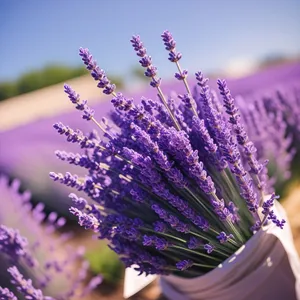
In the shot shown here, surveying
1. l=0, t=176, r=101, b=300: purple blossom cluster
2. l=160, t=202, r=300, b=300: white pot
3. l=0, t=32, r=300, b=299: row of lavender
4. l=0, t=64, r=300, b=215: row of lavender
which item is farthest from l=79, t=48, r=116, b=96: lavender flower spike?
l=0, t=64, r=300, b=215: row of lavender

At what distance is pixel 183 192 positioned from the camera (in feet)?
2.89

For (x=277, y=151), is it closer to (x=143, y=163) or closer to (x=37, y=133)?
(x=143, y=163)

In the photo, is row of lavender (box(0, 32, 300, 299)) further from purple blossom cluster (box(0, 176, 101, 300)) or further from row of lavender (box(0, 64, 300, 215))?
row of lavender (box(0, 64, 300, 215))

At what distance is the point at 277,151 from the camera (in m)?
2.47

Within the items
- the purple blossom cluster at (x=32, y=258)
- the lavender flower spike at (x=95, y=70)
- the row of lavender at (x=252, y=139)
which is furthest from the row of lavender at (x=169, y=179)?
the row of lavender at (x=252, y=139)

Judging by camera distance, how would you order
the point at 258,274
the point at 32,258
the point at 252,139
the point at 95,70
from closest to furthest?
the point at 95,70, the point at 258,274, the point at 32,258, the point at 252,139

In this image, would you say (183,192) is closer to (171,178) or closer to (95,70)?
(171,178)

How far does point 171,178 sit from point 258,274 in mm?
343

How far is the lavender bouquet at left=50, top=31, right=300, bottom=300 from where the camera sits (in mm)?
805

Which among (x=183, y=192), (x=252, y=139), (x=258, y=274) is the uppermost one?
(x=183, y=192)

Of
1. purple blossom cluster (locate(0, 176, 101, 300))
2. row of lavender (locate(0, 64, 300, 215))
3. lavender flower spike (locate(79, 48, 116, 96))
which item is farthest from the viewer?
row of lavender (locate(0, 64, 300, 215))

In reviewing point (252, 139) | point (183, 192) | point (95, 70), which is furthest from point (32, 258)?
point (252, 139)

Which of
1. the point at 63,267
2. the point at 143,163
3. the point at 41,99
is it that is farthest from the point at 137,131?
the point at 41,99

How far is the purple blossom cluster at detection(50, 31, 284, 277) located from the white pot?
4cm
